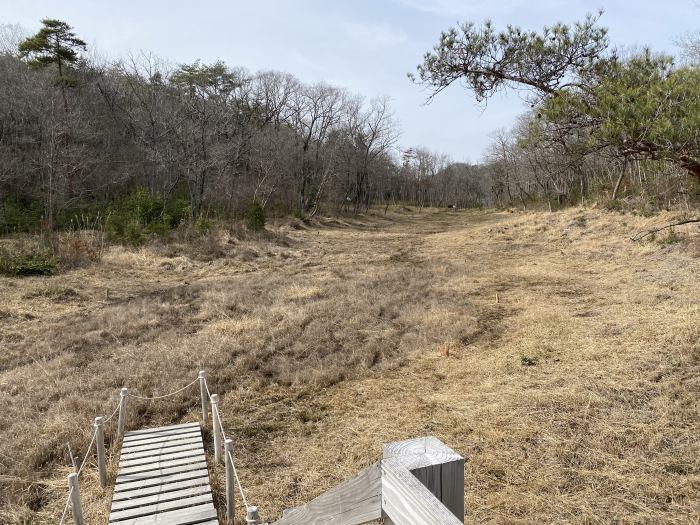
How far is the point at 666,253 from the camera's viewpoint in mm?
11445

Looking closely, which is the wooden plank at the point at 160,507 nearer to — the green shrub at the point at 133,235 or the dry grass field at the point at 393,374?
the dry grass field at the point at 393,374

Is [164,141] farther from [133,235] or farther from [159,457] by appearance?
[159,457]

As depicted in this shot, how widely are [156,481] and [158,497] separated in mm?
249

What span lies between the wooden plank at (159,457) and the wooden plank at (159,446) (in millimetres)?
76

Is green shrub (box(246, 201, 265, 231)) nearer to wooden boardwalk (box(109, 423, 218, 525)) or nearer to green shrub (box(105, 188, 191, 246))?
green shrub (box(105, 188, 191, 246))

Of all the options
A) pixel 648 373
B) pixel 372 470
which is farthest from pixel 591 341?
pixel 372 470

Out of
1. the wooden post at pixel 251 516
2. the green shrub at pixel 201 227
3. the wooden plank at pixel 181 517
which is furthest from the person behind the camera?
the green shrub at pixel 201 227

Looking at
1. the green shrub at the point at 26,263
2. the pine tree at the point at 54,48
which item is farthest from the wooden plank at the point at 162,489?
the pine tree at the point at 54,48

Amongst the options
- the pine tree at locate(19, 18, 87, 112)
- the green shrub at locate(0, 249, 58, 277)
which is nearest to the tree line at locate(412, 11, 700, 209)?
the green shrub at locate(0, 249, 58, 277)

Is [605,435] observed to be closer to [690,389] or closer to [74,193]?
[690,389]

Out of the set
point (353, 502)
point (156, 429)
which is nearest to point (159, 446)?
point (156, 429)

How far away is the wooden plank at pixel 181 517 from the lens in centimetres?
326

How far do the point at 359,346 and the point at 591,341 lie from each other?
338cm

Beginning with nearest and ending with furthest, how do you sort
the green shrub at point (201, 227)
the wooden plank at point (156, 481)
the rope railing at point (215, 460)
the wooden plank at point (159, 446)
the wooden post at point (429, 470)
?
the wooden post at point (429, 470), the rope railing at point (215, 460), the wooden plank at point (156, 481), the wooden plank at point (159, 446), the green shrub at point (201, 227)
